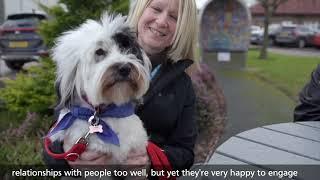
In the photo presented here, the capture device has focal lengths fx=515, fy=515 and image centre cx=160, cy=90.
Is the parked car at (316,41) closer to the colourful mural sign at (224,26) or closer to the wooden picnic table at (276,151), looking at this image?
the colourful mural sign at (224,26)

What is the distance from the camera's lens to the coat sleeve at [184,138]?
9.52 ft

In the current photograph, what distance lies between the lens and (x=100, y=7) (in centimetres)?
569

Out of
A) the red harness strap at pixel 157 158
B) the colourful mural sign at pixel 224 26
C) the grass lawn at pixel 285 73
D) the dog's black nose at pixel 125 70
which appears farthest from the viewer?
the colourful mural sign at pixel 224 26

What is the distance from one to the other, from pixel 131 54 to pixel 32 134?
10.4 feet

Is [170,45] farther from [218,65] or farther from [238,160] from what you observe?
[218,65]

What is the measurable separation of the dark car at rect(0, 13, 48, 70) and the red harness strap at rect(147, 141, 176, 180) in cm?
1311

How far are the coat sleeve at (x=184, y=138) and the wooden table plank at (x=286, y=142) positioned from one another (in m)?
0.37

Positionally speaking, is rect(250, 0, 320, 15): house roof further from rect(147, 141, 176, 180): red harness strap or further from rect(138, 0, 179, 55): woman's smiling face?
rect(147, 141, 176, 180): red harness strap

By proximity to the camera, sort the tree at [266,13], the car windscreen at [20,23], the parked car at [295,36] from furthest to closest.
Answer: the parked car at [295,36] → the tree at [266,13] → the car windscreen at [20,23]

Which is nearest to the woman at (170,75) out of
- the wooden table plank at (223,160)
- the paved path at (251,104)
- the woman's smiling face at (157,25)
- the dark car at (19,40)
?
the woman's smiling face at (157,25)

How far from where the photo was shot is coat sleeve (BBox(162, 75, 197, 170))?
114 inches

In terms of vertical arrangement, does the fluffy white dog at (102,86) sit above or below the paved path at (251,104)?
above

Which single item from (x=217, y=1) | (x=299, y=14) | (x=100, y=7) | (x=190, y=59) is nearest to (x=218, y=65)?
(x=217, y=1)

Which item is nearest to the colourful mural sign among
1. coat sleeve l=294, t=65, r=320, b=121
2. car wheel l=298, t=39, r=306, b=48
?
coat sleeve l=294, t=65, r=320, b=121
